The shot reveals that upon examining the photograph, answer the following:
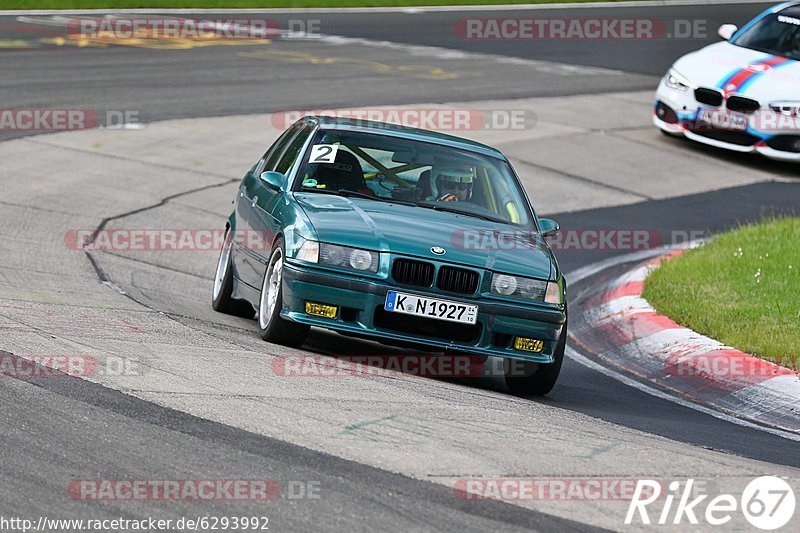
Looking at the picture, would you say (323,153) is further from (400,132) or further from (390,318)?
(390,318)

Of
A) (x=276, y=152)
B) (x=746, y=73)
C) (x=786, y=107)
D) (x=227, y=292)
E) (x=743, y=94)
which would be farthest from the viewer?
(x=746, y=73)

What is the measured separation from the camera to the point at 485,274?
25.7 feet

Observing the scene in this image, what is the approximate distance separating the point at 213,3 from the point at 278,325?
2178 centimetres

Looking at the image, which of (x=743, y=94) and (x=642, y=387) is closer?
(x=642, y=387)

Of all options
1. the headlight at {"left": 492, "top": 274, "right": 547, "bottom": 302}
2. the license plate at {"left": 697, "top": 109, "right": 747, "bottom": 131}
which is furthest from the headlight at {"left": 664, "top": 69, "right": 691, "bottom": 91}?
the headlight at {"left": 492, "top": 274, "right": 547, "bottom": 302}

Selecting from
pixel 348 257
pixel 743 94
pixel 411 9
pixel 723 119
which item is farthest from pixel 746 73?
pixel 411 9

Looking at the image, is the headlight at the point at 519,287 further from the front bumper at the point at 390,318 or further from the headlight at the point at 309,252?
the headlight at the point at 309,252

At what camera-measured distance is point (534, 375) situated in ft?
26.9

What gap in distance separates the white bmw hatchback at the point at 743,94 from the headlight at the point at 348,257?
1048cm

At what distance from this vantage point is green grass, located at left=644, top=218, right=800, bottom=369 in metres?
9.41

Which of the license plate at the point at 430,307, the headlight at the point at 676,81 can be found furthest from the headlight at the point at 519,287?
the headlight at the point at 676,81

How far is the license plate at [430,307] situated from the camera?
304 inches

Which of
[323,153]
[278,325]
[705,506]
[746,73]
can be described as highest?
[323,153]

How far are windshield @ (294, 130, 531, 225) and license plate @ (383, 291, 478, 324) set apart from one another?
1128mm
